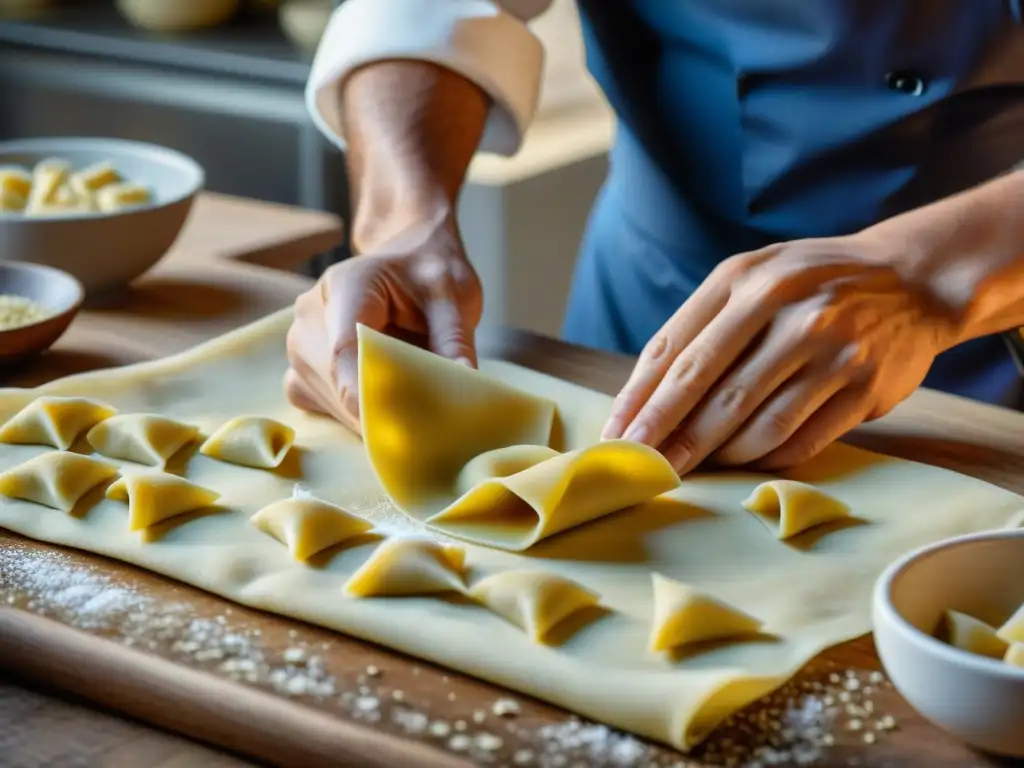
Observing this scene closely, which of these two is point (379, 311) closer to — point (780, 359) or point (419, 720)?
point (780, 359)

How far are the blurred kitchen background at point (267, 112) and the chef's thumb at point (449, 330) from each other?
5.05ft

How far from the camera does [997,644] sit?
0.81 metres

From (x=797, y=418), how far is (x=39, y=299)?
0.84m

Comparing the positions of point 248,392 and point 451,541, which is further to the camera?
point 248,392

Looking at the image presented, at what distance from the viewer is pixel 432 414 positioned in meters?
1.22

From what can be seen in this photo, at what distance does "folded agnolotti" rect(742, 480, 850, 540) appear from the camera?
107 cm

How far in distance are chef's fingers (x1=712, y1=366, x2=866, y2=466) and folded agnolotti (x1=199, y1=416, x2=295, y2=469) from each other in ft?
1.24

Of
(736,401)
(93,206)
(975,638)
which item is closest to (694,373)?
(736,401)

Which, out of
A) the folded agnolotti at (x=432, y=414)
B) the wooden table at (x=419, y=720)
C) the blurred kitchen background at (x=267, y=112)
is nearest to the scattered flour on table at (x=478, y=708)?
the wooden table at (x=419, y=720)

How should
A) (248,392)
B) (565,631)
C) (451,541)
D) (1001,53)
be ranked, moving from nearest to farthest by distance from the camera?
1. (565,631)
2. (451,541)
3. (248,392)
4. (1001,53)

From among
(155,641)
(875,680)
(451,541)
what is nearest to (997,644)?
(875,680)

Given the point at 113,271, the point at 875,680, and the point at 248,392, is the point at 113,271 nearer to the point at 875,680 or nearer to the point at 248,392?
the point at 248,392

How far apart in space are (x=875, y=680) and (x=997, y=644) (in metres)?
0.11

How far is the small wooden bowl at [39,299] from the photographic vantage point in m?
1.41
